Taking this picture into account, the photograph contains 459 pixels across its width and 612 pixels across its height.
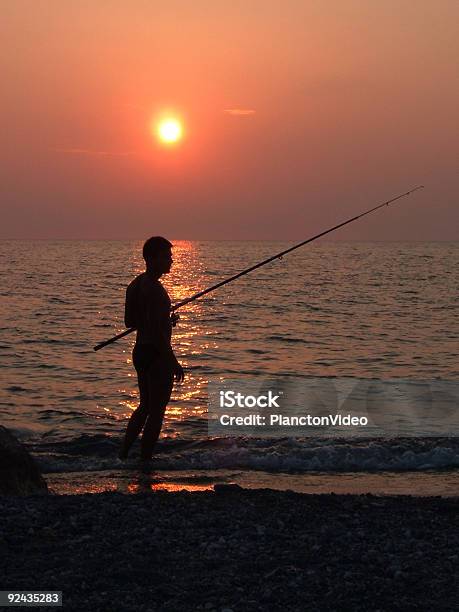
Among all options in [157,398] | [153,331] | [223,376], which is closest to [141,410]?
[157,398]

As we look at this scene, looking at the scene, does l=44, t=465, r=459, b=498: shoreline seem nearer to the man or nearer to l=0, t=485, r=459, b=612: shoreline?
the man

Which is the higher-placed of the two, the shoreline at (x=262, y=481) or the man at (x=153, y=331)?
the man at (x=153, y=331)

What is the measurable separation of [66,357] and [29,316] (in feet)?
33.5

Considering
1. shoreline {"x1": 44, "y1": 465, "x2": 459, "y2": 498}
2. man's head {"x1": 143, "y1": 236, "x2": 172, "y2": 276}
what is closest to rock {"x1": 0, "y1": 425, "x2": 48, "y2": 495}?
shoreline {"x1": 44, "y1": 465, "x2": 459, "y2": 498}

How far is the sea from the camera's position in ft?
27.0

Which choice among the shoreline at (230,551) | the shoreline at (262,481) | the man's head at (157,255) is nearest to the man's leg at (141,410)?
the shoreline at (262,481)

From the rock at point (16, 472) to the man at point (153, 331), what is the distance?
4.50 feet

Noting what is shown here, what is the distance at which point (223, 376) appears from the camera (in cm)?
1554

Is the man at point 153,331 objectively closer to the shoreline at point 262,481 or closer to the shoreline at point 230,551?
the shoreline at point 262,481

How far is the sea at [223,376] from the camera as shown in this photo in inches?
324

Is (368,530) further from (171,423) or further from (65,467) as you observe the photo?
(171,423)

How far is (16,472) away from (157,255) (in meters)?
2.20

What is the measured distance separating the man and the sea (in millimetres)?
684

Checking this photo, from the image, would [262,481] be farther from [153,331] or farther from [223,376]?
[223,376]
